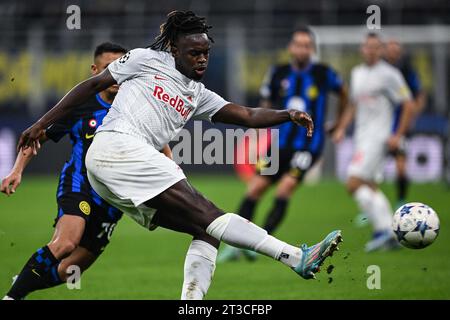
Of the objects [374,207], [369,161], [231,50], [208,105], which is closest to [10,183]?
[208,105]

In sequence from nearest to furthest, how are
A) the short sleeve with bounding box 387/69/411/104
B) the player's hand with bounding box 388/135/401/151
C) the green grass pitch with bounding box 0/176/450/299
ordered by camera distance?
the green grass pitch with bounding box 0/176/450/299
the player's hand with bounding box 388/135/401/151
the short sleeve with bounding box 387/69/411/104

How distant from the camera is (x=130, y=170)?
5219mm

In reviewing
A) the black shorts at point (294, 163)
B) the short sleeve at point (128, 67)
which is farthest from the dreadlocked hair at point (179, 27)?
the black shorts at point (294, 163)

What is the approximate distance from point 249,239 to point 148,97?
3.60 feet

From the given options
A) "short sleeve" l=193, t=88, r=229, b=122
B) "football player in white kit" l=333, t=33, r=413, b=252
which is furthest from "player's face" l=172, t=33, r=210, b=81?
"football player in white kit" l=333, t=33, r=413, b=252

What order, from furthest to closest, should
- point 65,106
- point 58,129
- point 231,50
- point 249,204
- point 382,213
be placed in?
point 231,50
point 382,213
point 249,204
point 58,129
point 65,106

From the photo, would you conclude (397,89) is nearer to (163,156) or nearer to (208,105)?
(208,105)

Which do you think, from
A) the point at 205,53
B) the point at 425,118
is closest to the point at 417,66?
the point at 425,118

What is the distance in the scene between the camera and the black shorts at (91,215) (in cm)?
616

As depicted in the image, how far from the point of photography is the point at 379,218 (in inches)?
408

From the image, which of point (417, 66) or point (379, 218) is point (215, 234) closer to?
point (379, 218)

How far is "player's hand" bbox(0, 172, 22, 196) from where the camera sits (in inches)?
227

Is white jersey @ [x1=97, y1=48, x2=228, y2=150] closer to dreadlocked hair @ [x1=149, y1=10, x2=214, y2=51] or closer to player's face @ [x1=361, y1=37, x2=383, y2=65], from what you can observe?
dreadlocked hair @ [x1=149, y1=10, x2=214, y2=51]

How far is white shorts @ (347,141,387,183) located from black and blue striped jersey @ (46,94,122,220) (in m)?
5.04
